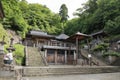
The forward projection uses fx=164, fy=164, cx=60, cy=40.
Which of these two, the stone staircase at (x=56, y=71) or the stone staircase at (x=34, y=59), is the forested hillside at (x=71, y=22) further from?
the stone staircase at (x=56, y=71)

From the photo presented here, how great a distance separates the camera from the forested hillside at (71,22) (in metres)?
26.8

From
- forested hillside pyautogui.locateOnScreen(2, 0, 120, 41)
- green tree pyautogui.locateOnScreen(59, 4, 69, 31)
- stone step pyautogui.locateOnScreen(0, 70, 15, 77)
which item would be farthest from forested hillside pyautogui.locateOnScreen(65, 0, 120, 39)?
stone step pyautogui.locateOnScreen(0, 70, 15, 77)

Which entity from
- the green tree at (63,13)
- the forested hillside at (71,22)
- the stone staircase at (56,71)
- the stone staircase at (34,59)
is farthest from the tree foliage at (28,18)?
the stone staircase at (56,71)

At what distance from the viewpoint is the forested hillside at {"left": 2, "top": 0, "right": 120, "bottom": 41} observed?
26797mm

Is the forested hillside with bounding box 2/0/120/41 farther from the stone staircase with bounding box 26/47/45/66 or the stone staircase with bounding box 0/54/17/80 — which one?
the stone staircase with bounding box 0/54/17/80

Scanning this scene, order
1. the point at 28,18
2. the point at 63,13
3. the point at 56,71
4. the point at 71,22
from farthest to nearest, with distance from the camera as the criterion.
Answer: the point at 63,13 < the point at 71,22 < the point at 28,18 < the point at 56,71

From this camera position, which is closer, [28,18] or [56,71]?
[56,71]

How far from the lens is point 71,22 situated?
1644 inches

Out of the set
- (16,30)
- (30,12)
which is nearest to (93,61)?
(16,30)

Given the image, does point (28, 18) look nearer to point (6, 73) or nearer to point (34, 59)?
point (34, 59)

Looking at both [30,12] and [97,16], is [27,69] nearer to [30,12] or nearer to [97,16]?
[97,16]

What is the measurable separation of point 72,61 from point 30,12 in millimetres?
22106

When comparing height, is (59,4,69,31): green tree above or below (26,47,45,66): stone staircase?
above

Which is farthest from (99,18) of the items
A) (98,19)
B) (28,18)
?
(28,18)
